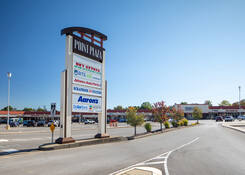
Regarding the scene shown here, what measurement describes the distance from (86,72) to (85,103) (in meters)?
2.23

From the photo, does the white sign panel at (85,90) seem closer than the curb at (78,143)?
No

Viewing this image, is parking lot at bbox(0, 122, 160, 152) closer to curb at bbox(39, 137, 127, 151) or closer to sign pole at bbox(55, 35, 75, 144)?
curb at bbox(39, 137, 127, 151)

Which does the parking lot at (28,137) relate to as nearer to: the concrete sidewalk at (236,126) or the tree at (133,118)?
the tree at (133,118)

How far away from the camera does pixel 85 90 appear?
14070 millimetres

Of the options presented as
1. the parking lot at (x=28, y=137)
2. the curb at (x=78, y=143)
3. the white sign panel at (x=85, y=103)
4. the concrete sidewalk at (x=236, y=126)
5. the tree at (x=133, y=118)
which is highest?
the white sign panel at (x=85, y=103)

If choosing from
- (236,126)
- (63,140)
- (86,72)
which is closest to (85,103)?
(86,72)

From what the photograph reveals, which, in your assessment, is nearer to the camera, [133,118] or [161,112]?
[133,118]

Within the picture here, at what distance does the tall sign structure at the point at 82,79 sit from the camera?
12.4m

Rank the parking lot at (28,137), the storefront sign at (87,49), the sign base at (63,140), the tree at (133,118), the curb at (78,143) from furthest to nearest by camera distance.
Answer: the tree at (133,118)
the storefront sign at (87,49)
the parking lot at (28,137)
the sign base at (63,140)
the curb at (78,143)

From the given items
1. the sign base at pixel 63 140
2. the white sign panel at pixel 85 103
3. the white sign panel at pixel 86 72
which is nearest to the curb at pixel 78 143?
the sign base at pixel 63 140

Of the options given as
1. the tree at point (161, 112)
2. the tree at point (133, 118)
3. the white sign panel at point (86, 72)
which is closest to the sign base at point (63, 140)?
the white sign panel at point (86, 72)

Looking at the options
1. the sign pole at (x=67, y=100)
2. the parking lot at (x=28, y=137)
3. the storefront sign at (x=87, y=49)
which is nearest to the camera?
the sign pole at (x=67, y=100)

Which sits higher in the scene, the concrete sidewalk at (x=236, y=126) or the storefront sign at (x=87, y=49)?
the storefront sign at (x=87, y=49)

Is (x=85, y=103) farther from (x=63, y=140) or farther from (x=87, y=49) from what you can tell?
(x=87, y=49)
